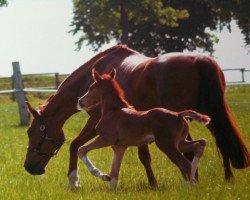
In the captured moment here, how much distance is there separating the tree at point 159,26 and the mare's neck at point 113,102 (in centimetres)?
3874

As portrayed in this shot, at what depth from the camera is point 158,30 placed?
54.8 m

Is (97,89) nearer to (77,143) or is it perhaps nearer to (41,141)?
(77,143)

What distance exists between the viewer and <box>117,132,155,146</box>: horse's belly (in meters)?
7.19

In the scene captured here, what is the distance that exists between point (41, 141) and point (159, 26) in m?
45.1

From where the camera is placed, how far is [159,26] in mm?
53406

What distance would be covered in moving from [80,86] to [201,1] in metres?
44.4

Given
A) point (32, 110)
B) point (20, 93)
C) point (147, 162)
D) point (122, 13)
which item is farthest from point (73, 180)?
point (122, 13)

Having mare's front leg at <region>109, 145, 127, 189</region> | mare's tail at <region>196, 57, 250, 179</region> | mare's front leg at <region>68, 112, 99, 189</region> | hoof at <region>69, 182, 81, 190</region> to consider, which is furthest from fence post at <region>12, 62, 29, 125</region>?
mare's tail at <region>196, 57, 250, 179</region>

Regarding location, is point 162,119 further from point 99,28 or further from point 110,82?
point 99,28

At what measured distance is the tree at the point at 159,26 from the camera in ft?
154

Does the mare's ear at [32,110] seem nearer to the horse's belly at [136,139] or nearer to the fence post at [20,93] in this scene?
the horse's belly at [136,139]

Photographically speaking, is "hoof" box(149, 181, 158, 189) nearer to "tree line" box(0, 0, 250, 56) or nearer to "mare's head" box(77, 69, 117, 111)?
"mare's head" box(77, 69, 117, 111)

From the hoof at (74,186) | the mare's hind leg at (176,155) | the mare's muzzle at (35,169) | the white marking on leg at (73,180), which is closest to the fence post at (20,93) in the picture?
the mare's muzzle at (35,169)

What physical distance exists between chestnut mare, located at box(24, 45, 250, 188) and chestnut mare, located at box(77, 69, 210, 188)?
51 cm
